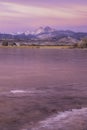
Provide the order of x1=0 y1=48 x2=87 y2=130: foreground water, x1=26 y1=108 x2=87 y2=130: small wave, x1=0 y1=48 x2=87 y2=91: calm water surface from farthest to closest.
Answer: x1=0 y1=48 x2=87 y2=91: calm water surface
x1=0 y1=48 x2=87 y2=130: foreground water
x1=26 y1=108 x2=87 y2=130: small wave

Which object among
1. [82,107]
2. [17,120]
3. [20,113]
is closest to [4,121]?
[17,120]

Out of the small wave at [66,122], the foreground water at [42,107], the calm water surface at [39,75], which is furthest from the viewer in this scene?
the calm water surface at [39,75]

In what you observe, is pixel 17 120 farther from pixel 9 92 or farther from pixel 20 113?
pixel 9 92

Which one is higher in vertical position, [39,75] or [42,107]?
[42,107]

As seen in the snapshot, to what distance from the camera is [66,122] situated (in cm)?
1822

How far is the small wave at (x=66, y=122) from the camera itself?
17203 millimetres

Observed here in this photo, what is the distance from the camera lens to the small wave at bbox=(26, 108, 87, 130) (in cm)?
1720

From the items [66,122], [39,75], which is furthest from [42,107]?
[39,75]

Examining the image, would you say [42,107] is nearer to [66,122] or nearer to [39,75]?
[66,122]

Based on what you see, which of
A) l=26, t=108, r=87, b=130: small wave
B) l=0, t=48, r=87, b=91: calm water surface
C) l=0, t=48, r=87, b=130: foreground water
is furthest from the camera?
l=0, t=48, r=87, b=91: calm water surface

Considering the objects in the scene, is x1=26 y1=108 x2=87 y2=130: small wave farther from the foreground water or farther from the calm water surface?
the calm water surface

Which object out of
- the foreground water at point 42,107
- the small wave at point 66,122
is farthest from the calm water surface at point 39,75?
the small wave at point 66,122

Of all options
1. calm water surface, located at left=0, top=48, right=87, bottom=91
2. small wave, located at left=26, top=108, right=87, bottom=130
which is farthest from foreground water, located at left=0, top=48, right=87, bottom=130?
calm water surface, located at left=0, top=48, right=87, bottom=91

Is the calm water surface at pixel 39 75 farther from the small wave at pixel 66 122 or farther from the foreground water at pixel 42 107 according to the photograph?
the small wave at pixel 66 122
